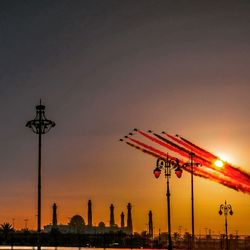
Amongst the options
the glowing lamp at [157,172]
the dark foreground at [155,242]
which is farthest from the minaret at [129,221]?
the glowing lamp at [157,172]

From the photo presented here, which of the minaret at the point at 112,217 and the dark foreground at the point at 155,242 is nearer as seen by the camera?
the dark foreground at the point at 155,242

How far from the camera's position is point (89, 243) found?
112 metres

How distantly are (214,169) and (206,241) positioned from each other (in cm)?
1369

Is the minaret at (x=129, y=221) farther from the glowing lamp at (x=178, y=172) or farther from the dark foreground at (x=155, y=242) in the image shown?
the glowing lamp at (x=178, y=172)

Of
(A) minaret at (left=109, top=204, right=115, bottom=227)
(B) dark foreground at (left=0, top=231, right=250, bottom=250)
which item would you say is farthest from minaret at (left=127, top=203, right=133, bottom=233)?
(B) dark foreground at (left=0, top=231, right=250, bottom=250)

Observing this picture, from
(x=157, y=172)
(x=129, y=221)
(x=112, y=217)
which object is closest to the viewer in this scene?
(x=157, y=172)

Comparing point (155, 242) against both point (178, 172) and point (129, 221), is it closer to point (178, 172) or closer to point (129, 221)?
point (178, 172)

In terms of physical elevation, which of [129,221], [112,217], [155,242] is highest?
[112,217]

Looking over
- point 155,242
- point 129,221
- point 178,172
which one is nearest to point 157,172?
point 178,172

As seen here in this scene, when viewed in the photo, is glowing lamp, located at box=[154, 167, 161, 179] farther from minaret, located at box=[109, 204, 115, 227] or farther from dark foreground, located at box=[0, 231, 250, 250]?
minaret, located at box=[109, 204, 115, 227]

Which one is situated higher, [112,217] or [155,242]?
[112,217]

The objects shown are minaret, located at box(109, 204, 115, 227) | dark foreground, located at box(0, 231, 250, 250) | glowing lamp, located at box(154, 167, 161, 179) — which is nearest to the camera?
glowing lamp, located at box(154, 167, 161, 179)

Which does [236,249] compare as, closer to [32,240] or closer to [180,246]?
[180,246]

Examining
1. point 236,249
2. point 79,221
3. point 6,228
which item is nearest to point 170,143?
point 236,249
